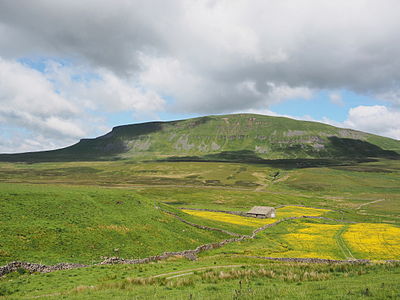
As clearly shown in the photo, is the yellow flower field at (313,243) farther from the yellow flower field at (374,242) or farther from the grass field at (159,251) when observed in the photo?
the yellow flower field at (374,242)

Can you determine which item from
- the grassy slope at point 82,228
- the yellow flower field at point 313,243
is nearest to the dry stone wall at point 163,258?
the grassy slope at point 82,228

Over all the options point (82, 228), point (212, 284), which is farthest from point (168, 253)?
point (212, 284)

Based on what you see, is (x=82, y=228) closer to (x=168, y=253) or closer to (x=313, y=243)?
(x=168, y=253)

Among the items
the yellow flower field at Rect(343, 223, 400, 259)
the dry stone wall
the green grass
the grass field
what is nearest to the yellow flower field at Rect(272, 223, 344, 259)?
the grass field

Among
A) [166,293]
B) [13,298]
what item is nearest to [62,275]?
[13,298]

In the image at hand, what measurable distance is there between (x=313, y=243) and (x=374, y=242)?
14.1 metres

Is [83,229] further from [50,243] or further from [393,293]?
[393,293]

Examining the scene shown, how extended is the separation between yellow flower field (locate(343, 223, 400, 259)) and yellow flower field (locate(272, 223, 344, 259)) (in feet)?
12.3

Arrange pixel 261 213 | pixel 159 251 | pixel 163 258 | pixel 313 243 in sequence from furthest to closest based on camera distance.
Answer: pixel 261 213, pixel 313 243, pixel 159 251, pixel 163 258

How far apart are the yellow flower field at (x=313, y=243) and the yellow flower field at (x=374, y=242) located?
12.3ft

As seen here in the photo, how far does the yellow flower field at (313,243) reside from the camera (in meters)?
53.5

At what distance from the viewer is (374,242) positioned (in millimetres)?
63250

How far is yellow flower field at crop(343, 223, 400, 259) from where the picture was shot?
176 feet

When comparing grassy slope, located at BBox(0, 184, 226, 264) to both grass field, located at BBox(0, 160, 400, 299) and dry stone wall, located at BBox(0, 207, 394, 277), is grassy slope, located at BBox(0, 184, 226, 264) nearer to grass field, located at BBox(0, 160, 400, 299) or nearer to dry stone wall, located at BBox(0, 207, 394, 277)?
grass field, located at BBox(0, 160, 400, 299)
